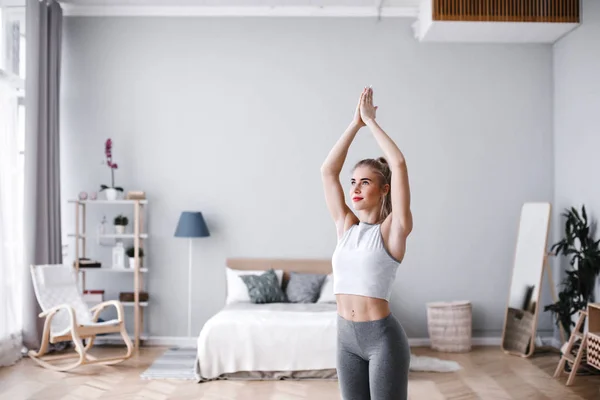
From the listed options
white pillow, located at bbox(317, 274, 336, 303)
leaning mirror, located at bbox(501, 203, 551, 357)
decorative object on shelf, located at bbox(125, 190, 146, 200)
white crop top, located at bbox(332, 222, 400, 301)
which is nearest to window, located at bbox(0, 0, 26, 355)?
decorative object on shelf, located at bbox(125, 190, 146, 200)

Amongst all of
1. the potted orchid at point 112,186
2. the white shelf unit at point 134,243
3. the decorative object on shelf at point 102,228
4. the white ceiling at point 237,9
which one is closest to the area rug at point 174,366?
the white shelf unit at point 134,243

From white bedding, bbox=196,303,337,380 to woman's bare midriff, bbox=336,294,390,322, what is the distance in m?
3.22

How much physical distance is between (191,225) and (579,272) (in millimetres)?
3656

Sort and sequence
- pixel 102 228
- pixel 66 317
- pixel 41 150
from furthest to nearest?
1. pixel 102 228
2. pixel 41 150
3. pixel 66 317

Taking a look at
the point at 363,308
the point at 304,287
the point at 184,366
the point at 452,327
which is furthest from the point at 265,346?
the point at 363,308

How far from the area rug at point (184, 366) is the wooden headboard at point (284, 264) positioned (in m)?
1.06

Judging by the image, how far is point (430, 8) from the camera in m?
6.23

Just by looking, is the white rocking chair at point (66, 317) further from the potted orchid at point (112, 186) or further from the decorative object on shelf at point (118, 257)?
the potted orchid at point (112, 186)

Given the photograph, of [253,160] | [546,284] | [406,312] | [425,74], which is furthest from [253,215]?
[546,284]

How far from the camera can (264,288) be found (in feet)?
20.8

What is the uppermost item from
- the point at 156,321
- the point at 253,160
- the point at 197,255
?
the point at 253,160

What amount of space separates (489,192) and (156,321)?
12.5 ft

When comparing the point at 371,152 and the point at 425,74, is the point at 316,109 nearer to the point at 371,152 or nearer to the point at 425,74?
the point at 371,152

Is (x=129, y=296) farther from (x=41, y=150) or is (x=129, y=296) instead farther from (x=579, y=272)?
(x=579, y=272)
